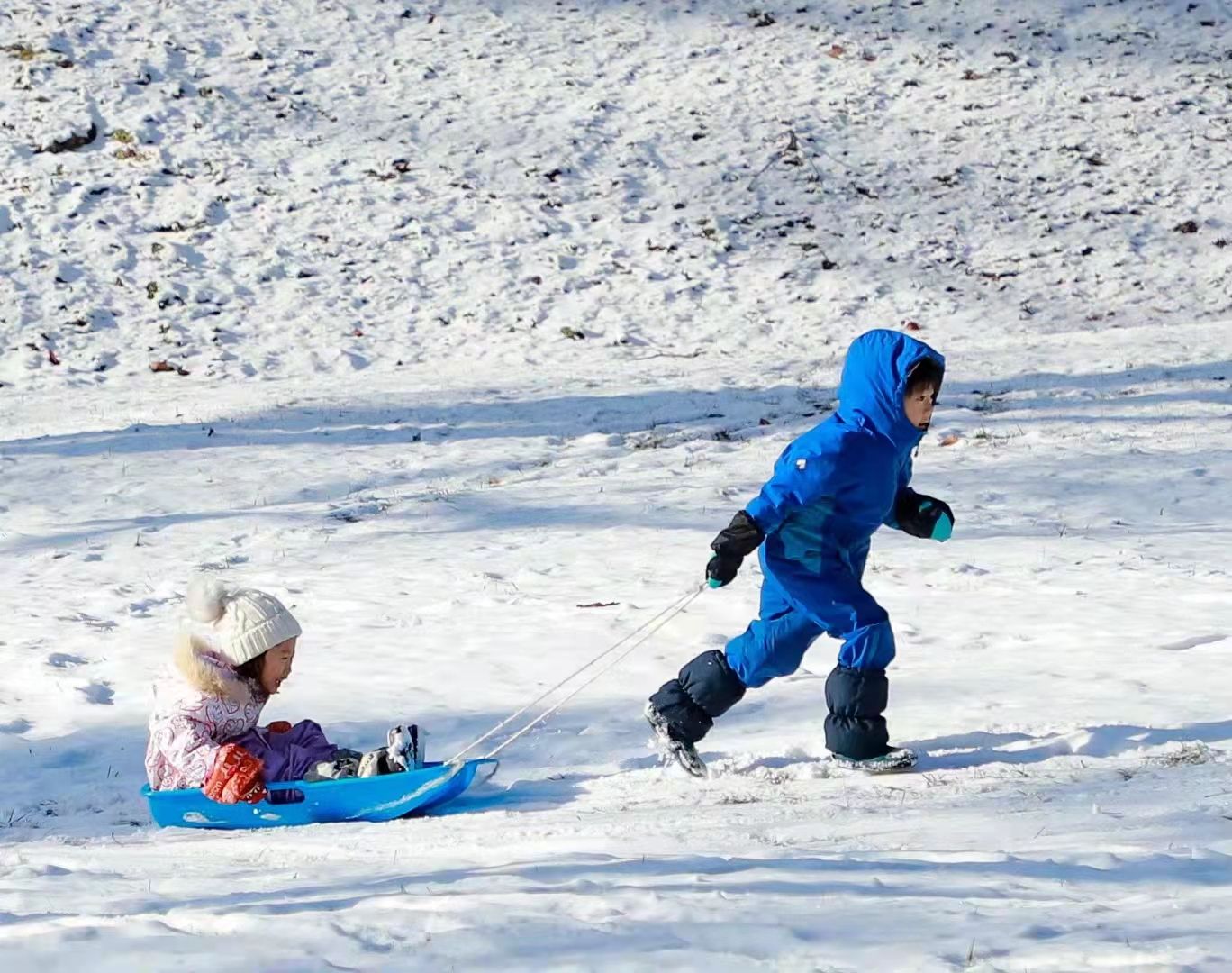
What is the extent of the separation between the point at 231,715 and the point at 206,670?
8.2 inches

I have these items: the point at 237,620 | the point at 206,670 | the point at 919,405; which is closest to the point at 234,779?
the point at 206,670

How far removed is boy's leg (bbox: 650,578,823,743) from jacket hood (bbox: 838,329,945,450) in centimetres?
70

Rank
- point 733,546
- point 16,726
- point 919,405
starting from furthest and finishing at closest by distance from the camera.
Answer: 1. point 16,726
2. point 919,405
3. point 733,546

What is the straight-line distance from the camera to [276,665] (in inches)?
214

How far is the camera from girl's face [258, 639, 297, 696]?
5.41 meters

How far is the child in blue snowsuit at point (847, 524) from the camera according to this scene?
16.8ft

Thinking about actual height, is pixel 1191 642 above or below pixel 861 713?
below

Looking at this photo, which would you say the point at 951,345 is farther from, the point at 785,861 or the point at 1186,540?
the point at 785,861

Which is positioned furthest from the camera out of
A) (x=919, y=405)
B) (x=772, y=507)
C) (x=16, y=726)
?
(x=16, y=726)

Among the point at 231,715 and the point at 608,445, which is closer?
the point at 231,715

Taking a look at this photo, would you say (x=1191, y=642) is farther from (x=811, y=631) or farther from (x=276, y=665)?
(x=276, y=665)

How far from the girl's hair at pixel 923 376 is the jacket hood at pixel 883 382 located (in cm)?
1

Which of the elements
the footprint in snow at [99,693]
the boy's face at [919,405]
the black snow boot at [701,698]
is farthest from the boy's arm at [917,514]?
the footprint in snow at [99,693]

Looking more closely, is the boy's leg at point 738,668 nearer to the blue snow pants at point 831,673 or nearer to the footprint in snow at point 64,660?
the blue snow pants at point 831,673
